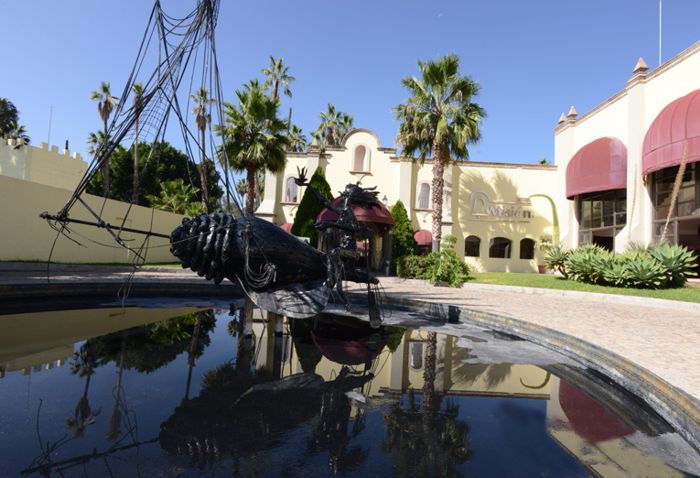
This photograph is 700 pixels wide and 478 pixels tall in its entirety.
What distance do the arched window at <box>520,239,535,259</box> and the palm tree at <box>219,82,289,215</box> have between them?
18904 mm

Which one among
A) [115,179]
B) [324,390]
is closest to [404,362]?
[324,390]

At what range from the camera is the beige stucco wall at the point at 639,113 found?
18297 millimetres

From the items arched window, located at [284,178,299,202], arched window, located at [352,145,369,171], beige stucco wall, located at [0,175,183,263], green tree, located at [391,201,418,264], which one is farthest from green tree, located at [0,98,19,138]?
green tree, located at [391,201,418,264]

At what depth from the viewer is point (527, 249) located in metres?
27.8

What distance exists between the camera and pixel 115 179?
36.1m

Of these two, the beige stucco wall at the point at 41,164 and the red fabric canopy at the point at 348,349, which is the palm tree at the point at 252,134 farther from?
the beige stucco wall at the point at 41,164

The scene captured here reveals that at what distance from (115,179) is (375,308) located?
3737 centimetres

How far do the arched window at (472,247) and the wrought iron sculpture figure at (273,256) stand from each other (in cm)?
2177

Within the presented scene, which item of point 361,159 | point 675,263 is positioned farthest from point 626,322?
point 361,159

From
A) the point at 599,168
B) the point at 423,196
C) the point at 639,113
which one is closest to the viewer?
the point at 639,113

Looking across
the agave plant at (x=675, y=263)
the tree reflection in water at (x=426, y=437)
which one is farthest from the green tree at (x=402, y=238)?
the tree reflection in water at (x=426, y=437)

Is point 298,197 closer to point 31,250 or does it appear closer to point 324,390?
point 31,250

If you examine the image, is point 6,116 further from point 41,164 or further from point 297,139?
point 297,139

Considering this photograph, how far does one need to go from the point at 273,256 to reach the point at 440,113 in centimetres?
1770
